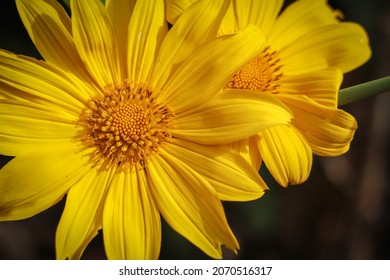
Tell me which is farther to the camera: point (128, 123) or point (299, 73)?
point (299, 73)

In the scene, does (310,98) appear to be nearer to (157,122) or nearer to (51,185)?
(157,122)

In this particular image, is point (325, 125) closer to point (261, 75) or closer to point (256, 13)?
point (261, 75)

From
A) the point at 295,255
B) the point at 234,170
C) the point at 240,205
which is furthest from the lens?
the point at 295,255

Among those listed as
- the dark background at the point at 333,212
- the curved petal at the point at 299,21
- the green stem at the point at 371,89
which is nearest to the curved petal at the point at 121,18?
the curved petal at the point at 299,21

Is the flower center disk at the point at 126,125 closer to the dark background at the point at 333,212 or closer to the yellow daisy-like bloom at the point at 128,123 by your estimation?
the yellow daisy-like bloom at the point at 128,123

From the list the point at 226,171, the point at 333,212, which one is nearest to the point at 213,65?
the point at 226,171

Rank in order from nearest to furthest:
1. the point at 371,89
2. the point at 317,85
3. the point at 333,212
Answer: the point at 371,89, the point at 317,85, the point at 333,212

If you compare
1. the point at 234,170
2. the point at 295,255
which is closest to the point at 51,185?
the point at 234,170
